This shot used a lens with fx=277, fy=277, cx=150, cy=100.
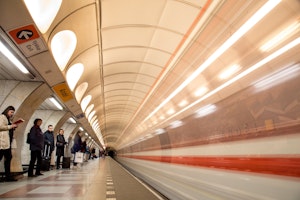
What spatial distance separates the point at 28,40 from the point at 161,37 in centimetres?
392

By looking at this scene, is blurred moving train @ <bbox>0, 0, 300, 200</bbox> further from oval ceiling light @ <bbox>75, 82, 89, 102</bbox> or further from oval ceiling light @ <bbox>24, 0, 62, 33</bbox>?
oval ceiling light @ <bbox>75, 82, 89, 102</bbox>

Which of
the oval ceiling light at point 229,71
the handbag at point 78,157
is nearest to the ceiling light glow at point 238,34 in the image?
the oval ceiling light at point 229,71

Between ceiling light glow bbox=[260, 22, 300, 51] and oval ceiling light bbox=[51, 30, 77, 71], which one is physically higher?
oval ceiling light bbox=[51, 30, 77, 71]

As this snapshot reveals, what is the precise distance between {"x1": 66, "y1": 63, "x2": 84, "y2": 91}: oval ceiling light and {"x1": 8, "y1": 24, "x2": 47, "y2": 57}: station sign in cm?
329

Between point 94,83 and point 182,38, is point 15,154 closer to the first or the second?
point 94,83

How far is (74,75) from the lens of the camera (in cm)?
984

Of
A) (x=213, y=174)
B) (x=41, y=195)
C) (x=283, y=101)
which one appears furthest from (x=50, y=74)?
(x=283, y=101)

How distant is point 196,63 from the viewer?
18.1ft

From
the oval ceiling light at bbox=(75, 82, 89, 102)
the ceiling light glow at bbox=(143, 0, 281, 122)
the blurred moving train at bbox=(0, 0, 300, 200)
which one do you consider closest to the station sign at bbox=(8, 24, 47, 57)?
the blurred moving train at bbox=(0, 0, 300, 200)

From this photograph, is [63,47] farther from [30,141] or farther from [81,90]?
[81,90]

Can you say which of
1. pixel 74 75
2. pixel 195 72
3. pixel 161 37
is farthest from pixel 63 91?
pixel 195 72

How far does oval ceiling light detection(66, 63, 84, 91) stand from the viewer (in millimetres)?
9413

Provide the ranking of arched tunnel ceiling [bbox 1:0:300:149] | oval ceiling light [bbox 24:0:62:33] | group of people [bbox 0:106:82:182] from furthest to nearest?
group of people [bbox 0:106:82:182]
oval ceiling light [bbox 24:0:62:33]
arched tunnel ceiling [bbox 1:0:300:149]

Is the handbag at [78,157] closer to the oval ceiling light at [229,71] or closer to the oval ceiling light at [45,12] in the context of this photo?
the oval ceiling light at [45,12]
